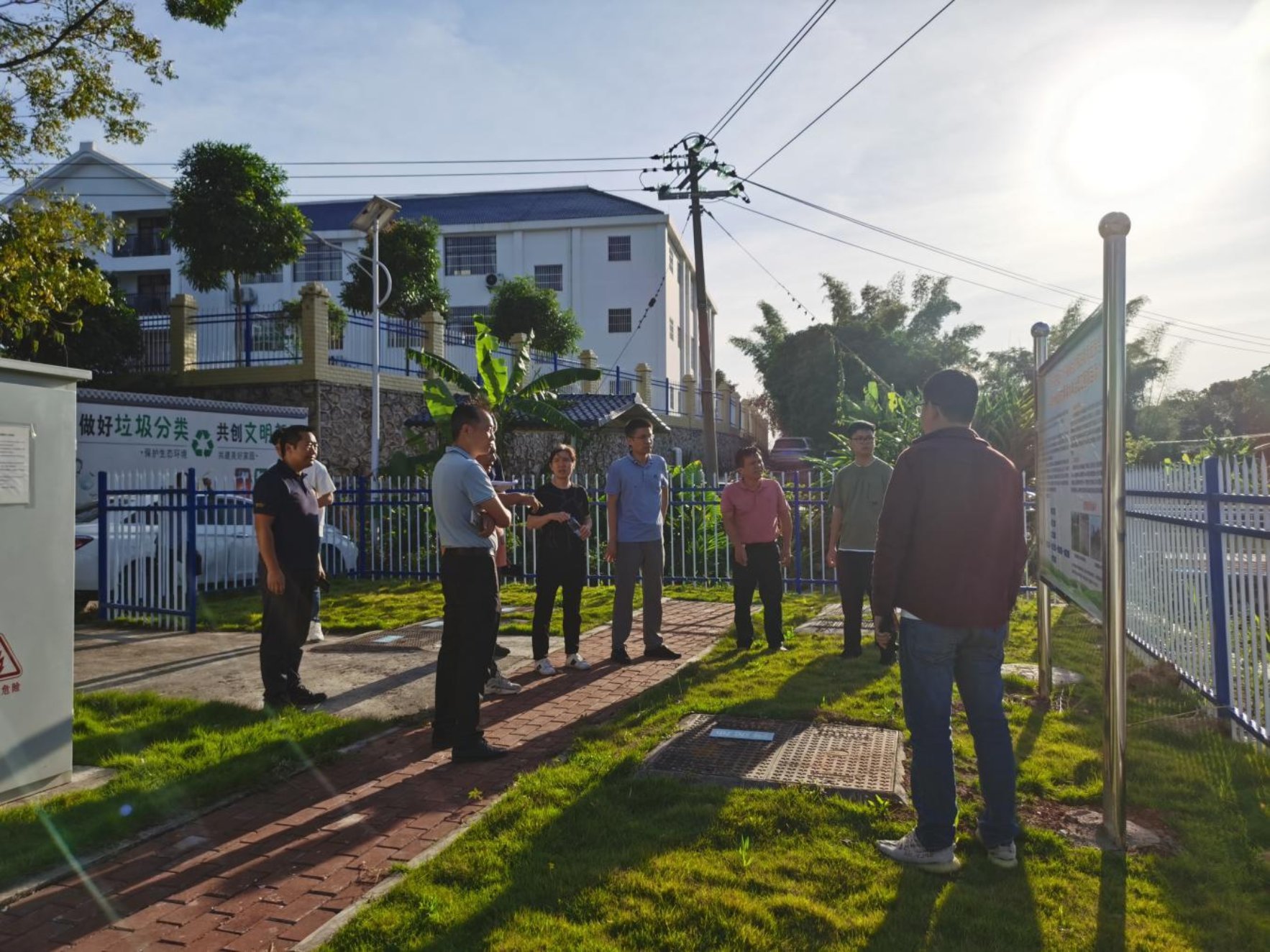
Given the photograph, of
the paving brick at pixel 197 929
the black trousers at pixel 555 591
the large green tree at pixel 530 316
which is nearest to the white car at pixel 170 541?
the black trousers at pixel 555 591

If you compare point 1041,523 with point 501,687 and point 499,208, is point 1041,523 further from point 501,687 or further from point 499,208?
point 499,208

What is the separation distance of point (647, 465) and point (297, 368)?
12.6 m

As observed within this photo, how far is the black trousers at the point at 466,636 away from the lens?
4.93 m

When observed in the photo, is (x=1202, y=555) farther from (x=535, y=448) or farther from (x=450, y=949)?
(x=535, y=448)

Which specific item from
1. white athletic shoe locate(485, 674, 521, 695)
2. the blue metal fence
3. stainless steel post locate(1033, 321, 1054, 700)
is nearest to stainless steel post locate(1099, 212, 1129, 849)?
the blue metal fence

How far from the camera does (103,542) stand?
32.4ft

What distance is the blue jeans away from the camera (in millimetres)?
3570

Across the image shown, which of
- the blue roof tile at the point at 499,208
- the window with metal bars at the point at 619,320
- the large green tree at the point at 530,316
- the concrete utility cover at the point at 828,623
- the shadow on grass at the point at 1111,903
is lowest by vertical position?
the shadow on grass at the point at 1111,903

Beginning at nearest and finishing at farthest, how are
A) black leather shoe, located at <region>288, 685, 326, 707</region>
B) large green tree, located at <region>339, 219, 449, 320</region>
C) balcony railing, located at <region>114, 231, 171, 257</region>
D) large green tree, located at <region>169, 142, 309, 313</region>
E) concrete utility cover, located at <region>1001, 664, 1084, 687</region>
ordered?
black leather shoe, located at <region>288, 685, 326, 707</region> < concrete utility cover, located at <region>1001, 664, 1084, 687</region> < large green tree, located at <region>169, 142, 309, 313</region> < large green tree, located at <region>339, 219, 449, 320</region> < balcony railing, located at <region>114, 231, 171, 257</region>

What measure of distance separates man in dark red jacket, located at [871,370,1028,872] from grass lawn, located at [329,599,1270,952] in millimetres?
230

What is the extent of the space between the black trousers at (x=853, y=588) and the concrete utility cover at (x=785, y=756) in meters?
2.03

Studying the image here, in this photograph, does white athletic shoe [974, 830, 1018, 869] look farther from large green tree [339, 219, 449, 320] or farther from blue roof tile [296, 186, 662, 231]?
blue roof tile [296, 186, 662, 231]

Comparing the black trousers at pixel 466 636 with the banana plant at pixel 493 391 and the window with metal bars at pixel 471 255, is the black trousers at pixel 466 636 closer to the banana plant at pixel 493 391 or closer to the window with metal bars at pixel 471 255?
the banana plant at pixel 493 391

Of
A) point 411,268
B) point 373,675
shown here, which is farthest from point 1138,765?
point 411,268
